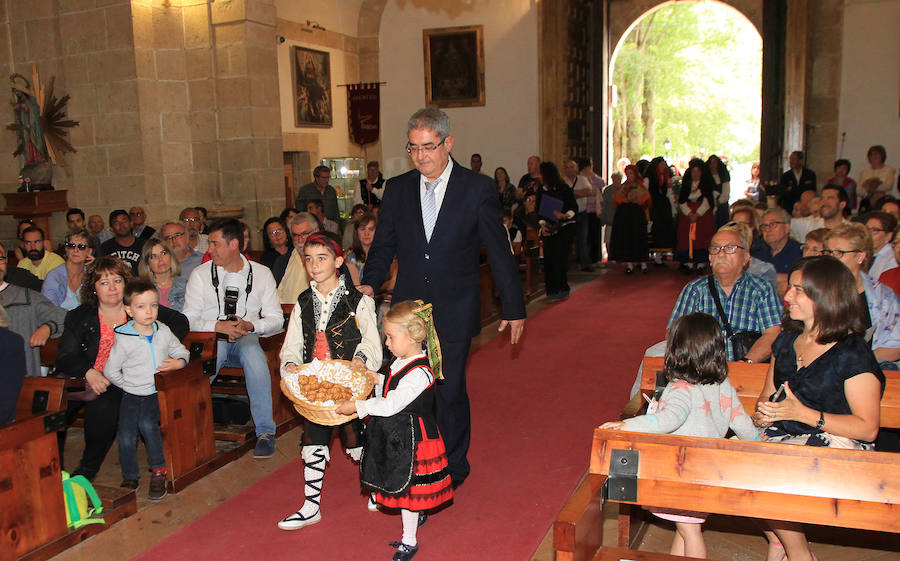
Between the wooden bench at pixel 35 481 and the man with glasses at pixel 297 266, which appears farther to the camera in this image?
the man with glasses at pixel 297 266

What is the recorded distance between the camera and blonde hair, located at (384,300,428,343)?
3264 mm

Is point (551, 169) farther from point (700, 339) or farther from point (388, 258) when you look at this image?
point (700, 339)

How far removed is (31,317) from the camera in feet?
15.4

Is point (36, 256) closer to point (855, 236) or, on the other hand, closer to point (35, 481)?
point (35, 481)

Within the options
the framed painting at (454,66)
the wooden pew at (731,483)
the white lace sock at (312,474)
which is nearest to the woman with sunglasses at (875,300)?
the wooden pew at (731,483)

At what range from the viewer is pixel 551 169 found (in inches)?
401

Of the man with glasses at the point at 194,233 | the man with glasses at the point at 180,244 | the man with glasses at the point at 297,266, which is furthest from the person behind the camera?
the man with glasses at the point at 194,233

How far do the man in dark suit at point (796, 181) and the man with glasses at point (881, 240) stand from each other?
22.4 feet

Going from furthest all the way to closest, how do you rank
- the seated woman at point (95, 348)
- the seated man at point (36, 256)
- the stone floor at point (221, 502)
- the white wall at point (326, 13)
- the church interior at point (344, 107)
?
the white wall at point (326, 13) < the seated man at point (36, 256) < the seated woman at point (95, 348) < the church interior at point (344, 107) < the stone floor at point (221, 502)

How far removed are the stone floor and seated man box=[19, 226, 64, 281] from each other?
2415 millimetres

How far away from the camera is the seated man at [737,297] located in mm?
3969

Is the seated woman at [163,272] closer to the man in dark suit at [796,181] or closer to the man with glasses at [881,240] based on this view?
the man with glasses at [881,240]

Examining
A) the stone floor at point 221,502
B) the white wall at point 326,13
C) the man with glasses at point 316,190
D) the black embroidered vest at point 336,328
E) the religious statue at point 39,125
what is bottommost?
the stone floor at point 221,502

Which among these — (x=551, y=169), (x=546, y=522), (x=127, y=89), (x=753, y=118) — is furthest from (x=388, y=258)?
(x=753, y=118)
